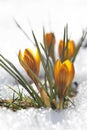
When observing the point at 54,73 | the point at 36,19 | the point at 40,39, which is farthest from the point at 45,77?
the point at 36,19

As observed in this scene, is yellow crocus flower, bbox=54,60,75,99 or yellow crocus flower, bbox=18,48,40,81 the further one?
yellow crocus flower, bbox=18,48,40,81

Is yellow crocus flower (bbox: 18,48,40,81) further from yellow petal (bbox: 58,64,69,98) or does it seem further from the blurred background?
the blurred background

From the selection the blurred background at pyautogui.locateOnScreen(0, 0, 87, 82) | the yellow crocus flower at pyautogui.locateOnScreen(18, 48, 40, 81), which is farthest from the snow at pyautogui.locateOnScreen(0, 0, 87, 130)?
the yellow crocus flower at pyautogui.locateOnScreen(18, 48, 40, 81)

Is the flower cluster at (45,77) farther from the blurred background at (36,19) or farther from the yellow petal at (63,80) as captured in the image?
the blurred background at (36,19)

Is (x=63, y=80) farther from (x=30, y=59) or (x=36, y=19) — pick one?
(x=36, y=19)

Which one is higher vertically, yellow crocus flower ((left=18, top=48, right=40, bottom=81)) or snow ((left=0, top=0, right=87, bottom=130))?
yellow crocus flower ((left=18, top=48, right=40, bottom=81))

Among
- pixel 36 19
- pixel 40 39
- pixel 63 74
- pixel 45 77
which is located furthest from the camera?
pixel 36 19
